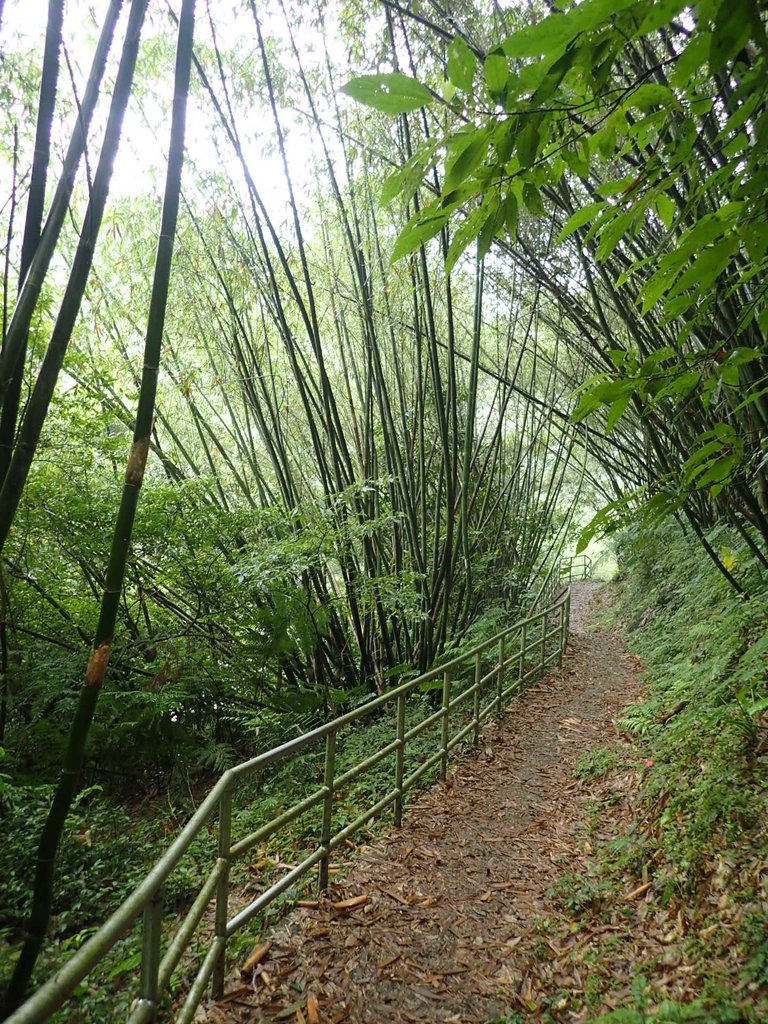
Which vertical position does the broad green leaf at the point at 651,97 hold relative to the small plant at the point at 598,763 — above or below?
above

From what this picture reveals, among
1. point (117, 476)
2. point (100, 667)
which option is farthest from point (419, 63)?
point (100, 667)

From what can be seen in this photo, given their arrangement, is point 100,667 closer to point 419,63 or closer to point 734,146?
point 734,146

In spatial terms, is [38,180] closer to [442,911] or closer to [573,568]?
[442,911]

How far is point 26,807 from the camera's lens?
9.78 ft

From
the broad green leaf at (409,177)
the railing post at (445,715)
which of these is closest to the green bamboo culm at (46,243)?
the broad green leaf at (409,177)

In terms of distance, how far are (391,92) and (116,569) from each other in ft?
4.38

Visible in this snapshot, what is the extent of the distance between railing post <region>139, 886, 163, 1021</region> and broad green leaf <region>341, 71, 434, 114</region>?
4.93 ft

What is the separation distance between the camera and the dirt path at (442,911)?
2.01 meters

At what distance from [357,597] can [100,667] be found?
3511mm

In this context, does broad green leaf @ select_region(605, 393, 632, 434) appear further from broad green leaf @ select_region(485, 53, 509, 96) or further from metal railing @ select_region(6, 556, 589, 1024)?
metal railing @ select_region(6, 556, 589, 1024)

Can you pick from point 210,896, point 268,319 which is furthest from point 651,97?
point 268,319

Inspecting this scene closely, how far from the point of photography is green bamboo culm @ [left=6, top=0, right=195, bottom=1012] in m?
1.63

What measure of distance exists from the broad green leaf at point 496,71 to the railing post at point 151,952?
62.2 inches

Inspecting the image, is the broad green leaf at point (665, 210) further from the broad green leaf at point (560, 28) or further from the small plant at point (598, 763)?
the small plant at point (598, 763)
